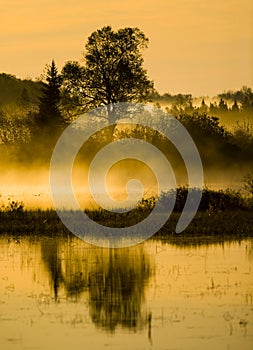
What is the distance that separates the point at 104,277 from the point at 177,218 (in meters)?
10.9

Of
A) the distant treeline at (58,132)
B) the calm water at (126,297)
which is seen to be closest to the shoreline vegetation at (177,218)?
the calm water at (126,297)

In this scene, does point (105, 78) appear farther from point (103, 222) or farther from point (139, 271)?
point (139, 271)

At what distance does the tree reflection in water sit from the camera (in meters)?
18.7

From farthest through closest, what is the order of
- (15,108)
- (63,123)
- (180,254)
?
(15,108) → (63,123) → (180,254)

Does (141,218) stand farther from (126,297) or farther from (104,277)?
(126,297)

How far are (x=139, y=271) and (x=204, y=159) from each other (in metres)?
39.8

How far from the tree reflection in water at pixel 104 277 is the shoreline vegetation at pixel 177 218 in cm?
213

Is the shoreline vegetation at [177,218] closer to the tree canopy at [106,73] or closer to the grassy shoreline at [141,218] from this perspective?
the grassy shoreline at [141,218]

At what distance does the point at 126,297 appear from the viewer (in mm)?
20234

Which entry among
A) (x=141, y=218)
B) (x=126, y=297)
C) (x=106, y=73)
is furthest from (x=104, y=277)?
(x=106, y=73)

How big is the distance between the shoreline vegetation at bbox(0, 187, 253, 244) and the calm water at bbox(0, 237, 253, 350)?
8.39ft

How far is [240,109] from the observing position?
98.7 metres

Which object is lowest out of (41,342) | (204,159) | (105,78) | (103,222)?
(41,342)

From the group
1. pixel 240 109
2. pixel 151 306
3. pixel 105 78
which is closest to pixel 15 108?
pixel 240 109
